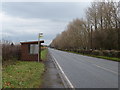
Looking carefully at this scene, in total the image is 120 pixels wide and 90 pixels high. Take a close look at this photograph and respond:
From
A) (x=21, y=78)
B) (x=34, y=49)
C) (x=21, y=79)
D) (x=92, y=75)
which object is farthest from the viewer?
(x=34, y=49)

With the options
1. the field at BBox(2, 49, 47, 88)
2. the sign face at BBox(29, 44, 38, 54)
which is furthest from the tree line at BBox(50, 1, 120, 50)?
the field at BBox(2, 49, 47, 88)

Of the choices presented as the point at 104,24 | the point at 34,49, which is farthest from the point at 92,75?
the point at 104,24

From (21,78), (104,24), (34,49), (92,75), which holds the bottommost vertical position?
(92,75)

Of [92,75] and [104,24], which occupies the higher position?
[104,24]

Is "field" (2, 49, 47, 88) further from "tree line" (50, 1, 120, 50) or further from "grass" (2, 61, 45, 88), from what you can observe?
"tree line" (50, 1, 120, 50)

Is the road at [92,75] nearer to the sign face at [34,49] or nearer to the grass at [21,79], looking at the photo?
the grass at [21,79]

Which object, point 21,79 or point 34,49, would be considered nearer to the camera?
point 21,79

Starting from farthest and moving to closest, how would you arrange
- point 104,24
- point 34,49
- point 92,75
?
point 104,24 → point 34,49 → point 92,75

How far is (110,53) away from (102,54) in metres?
5.07

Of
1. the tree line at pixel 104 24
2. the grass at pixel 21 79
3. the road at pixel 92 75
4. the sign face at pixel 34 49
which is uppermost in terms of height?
the tree line at pixel 104 24

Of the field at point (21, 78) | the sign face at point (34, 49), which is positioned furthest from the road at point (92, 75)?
the sign face at point (34, 49)

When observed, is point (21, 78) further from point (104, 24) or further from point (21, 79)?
point (104, 24)

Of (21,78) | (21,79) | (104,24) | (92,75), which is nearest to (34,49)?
(92,75)

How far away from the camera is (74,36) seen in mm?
81812
